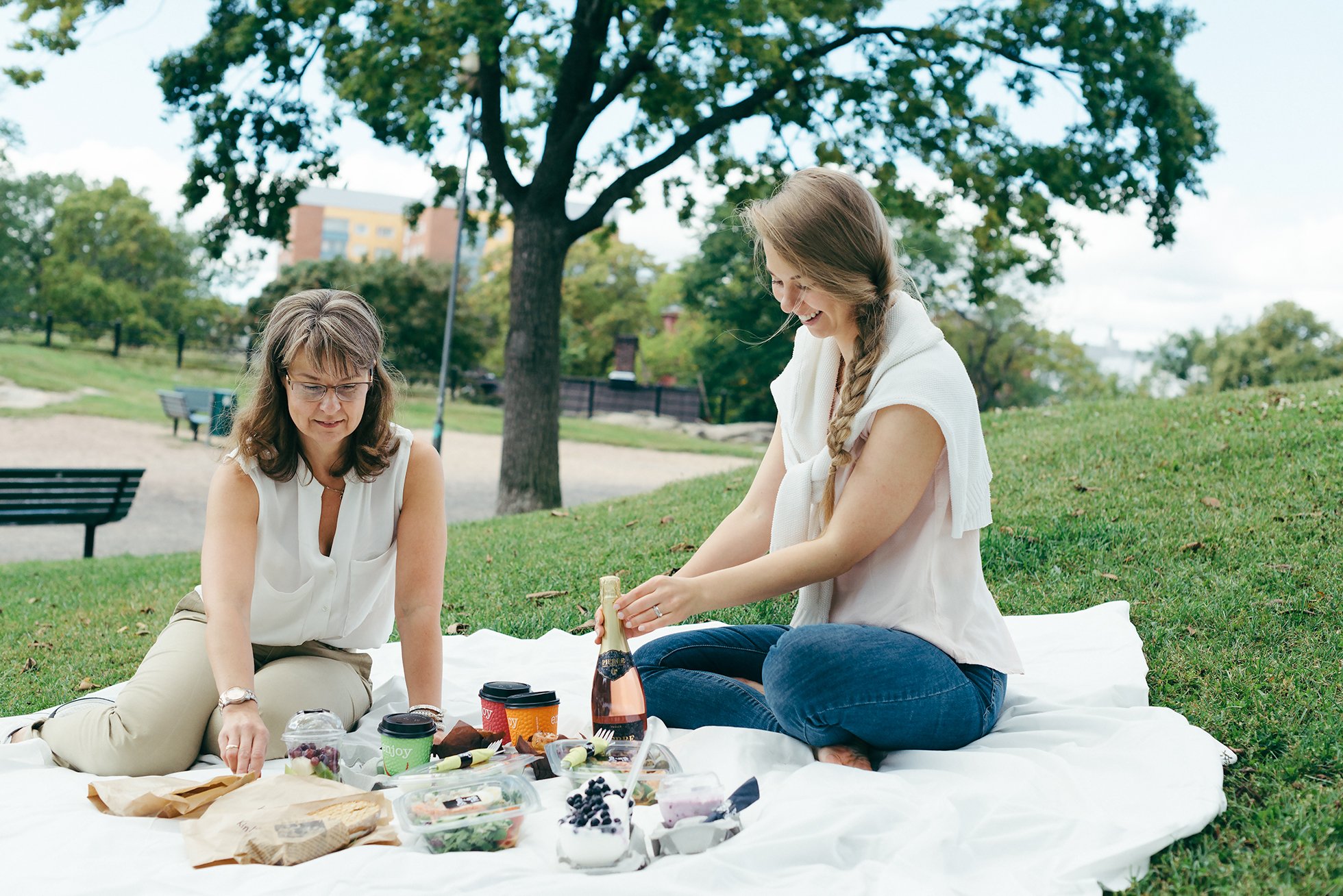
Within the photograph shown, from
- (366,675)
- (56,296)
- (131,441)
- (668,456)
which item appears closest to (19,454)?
(131,441)

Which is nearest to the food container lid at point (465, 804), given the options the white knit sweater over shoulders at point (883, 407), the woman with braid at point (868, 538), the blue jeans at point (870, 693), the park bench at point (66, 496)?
the woman with braid at point (868, 538)

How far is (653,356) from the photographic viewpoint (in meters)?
46.3

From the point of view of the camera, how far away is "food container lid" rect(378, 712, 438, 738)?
2.85 metres

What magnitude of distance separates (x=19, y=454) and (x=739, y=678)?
18.0 metres

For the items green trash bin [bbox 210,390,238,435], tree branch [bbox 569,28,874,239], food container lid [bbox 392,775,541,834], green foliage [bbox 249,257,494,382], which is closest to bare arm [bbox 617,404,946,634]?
food container lid [bbox 392,775,541,834]

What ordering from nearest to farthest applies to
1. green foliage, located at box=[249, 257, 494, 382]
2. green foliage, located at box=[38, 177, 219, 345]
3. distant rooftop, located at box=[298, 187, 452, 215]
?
Answer: green foliage, located at box=[249, 257, 494, 382] → green foliage, located at box=[38, 177, 219, 345] → distant rooftop, located at box=[298, 187, 452, 215]

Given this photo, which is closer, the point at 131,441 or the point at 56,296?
the point at 131,441

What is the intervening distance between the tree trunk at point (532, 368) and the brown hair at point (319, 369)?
7.09 metres

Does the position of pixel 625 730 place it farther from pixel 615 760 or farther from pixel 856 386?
pixel 856 386

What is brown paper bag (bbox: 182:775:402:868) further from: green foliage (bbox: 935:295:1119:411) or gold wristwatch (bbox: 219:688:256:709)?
green foliage (bbox: 935:295:1119:411)

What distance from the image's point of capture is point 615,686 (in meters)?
3.03

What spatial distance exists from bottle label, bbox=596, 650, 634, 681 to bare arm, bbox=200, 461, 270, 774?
0.91m

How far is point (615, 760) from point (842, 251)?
4.88 ft

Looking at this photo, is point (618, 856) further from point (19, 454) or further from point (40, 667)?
point (19, 454)
